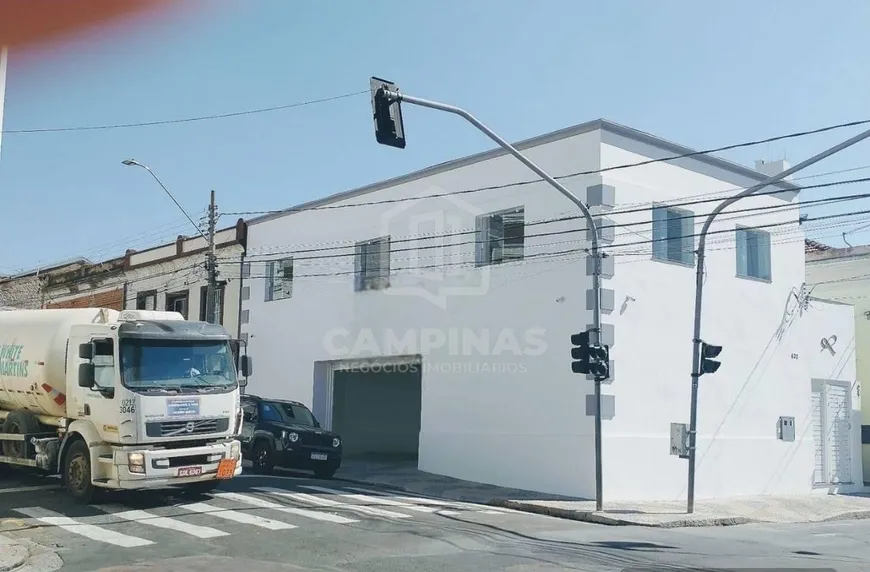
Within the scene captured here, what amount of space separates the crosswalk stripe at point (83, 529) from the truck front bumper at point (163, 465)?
838 millimetres

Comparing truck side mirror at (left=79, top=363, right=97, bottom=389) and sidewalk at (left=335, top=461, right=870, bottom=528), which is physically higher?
truck side mirror at (left=79, top=363, right=97, bottom=389)

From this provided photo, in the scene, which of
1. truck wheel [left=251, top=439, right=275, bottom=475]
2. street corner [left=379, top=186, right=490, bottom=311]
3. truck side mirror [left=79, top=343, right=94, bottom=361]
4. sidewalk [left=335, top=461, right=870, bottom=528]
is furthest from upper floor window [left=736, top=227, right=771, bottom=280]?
truck side mirror [left=79, top=343, right=94, bottom=361]

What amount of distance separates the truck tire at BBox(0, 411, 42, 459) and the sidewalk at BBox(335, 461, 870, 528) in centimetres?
723

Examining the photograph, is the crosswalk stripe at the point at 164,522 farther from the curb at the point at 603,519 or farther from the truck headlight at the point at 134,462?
the curb at the point at 603,519

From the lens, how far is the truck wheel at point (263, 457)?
1891cm

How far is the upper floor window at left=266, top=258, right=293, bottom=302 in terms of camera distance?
86.0 feet

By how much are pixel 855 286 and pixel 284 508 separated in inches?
834

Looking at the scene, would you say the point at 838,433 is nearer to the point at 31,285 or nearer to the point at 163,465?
the point at 163,465

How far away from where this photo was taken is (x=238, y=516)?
42.9ft

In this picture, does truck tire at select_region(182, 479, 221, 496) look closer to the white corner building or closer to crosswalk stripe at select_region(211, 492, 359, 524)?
crosswalk stripe at select_region(211, 492, 359, 524)

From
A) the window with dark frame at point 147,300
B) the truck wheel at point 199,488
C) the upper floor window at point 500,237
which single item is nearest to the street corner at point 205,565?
the truck wheel at point 199,488

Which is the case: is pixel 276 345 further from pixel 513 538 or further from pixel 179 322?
pixel 513 538

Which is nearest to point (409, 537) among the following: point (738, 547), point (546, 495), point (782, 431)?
Result: point (738, 547)

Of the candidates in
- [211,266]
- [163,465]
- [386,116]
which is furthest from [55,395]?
[211,266]
